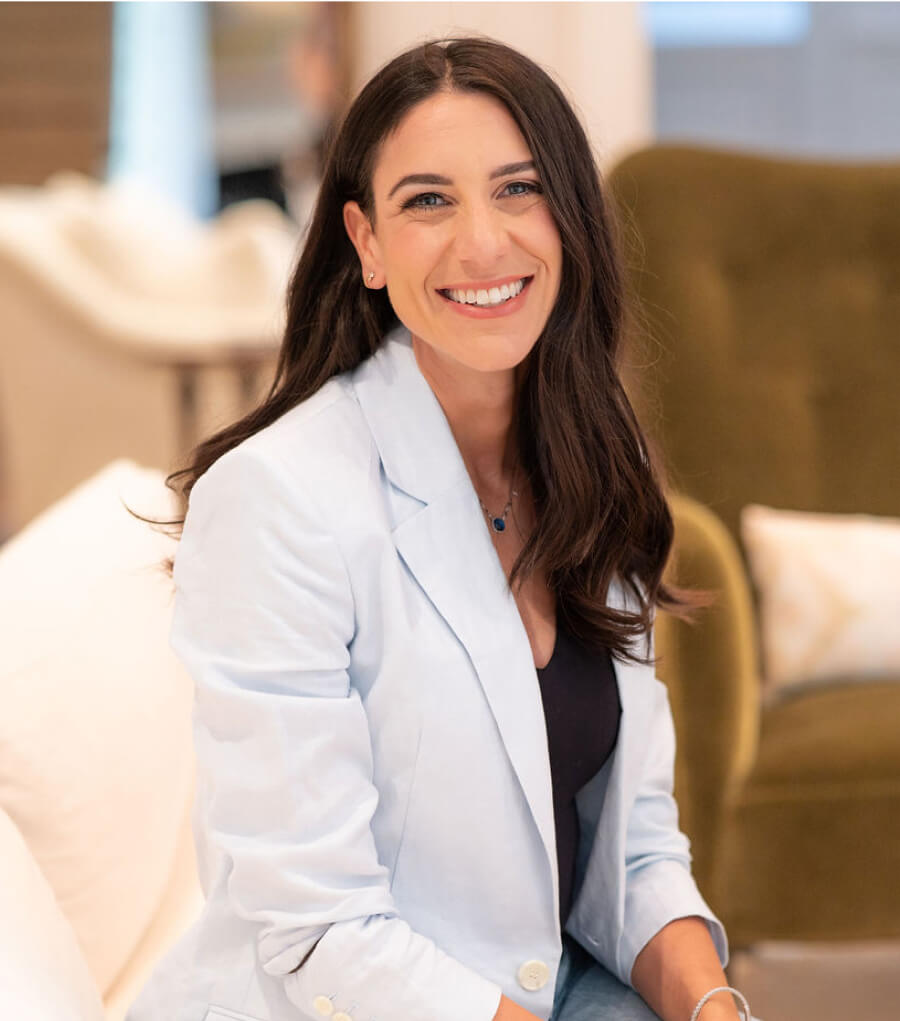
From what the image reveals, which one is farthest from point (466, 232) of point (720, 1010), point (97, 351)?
point (97, 351)

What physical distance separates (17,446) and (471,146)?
404 cm

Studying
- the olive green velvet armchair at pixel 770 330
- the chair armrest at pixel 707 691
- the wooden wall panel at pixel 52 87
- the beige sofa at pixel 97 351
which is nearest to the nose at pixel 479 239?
the chair armrest at pixel 707 691

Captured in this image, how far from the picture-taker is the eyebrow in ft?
3.74

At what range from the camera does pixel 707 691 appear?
1.87 m

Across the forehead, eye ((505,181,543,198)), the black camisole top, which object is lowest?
the black camisole top

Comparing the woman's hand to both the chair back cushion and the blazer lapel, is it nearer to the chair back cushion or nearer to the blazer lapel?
the blazer lapel

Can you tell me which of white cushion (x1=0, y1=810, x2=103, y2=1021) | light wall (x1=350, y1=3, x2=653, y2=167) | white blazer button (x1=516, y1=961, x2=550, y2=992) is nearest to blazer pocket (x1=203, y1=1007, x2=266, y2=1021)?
white cushion (x1=0, y1=810, x2=103, y2=1021)

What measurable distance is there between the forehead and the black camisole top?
436 mm

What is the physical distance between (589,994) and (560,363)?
59cm

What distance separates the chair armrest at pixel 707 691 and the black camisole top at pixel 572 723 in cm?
57

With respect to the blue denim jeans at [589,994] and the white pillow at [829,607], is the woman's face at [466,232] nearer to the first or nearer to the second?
the blue denim jeans at [589,994]

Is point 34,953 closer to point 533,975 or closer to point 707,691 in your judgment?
point 533,975

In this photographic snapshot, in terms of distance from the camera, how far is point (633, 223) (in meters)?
2.32

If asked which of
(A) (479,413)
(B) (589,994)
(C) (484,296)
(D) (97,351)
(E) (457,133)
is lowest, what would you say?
(D) (97,351)
